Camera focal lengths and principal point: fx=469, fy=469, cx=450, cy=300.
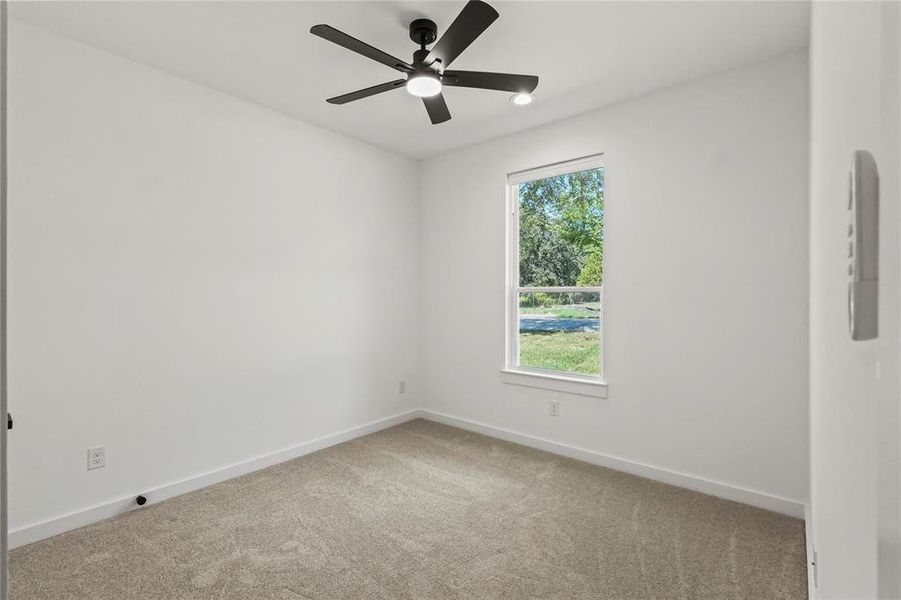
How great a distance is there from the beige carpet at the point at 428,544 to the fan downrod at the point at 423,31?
260 cm

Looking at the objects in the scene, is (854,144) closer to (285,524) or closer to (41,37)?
(285,524)

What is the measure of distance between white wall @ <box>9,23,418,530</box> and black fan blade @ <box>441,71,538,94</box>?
171cm

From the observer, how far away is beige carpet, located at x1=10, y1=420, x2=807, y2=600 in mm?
2072

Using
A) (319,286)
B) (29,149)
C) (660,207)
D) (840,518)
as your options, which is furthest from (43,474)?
(660,207)

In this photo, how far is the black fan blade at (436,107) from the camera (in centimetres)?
262

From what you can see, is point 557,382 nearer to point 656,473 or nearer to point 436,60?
point 656,473

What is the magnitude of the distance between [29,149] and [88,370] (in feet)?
3.95

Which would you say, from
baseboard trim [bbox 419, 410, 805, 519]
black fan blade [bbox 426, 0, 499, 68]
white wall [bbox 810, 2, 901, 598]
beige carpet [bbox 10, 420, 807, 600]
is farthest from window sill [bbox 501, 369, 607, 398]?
white wall [bbox 810, 2, 901, 598]

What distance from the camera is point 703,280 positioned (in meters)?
3.02

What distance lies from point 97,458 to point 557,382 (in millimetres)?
3059

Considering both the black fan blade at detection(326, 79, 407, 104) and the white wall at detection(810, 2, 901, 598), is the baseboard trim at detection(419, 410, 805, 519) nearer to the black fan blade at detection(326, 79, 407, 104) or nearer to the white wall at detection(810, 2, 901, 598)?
the white wall at detection(810, 2, 901, 598)

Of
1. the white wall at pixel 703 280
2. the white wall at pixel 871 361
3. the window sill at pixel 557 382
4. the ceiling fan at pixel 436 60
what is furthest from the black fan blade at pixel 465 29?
the window sill at pixel 557 382

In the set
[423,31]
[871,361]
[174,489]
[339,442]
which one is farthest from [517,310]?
[871,361]

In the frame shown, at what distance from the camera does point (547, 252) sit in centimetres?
392
